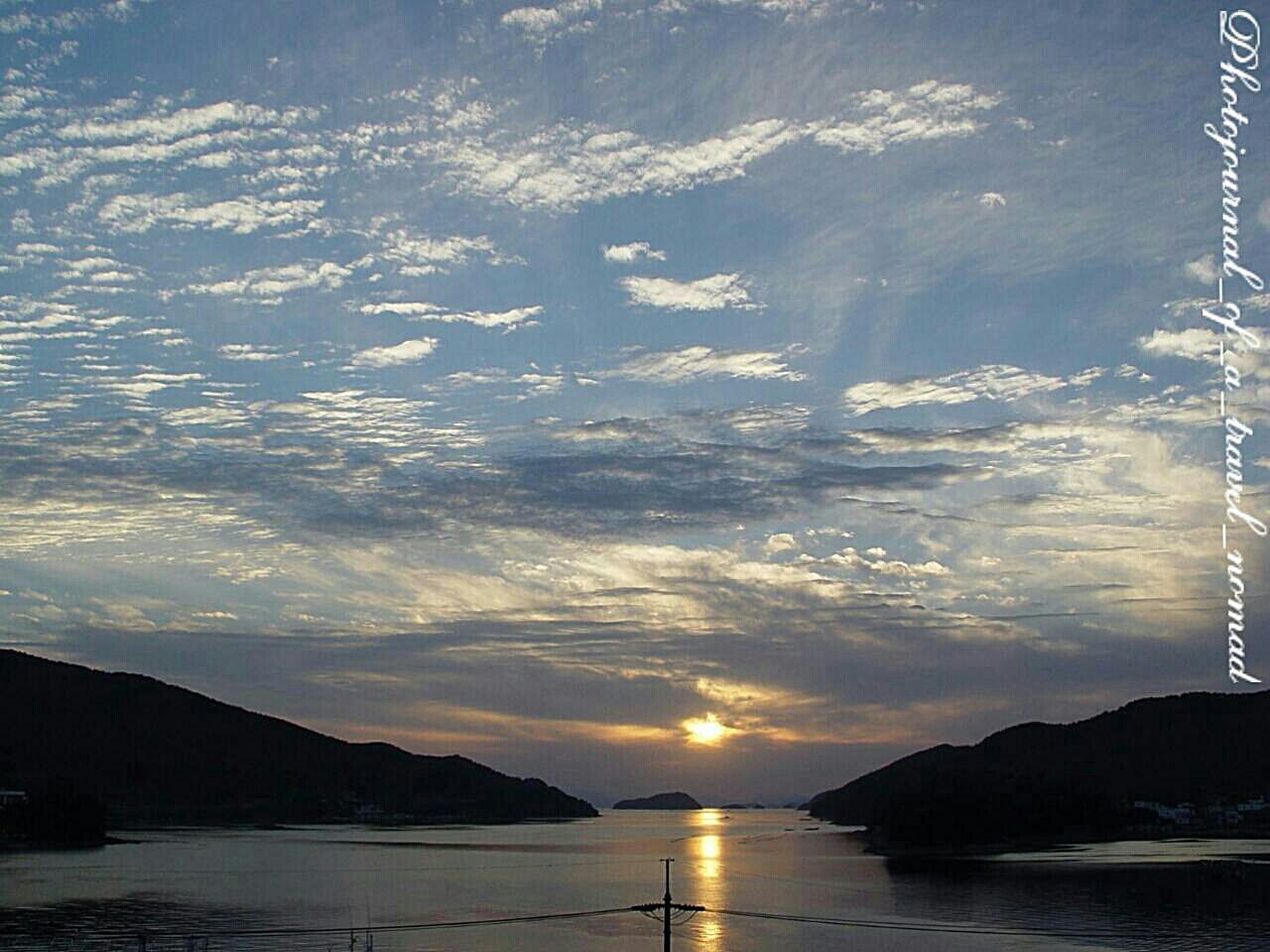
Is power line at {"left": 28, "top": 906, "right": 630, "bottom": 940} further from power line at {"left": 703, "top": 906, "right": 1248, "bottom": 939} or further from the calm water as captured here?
power line at {"left": 703, "top": 906, "right": 1248, "bottom": 939}

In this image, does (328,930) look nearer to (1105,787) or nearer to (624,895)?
(624,895)

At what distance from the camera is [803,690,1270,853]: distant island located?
11662 centimetres

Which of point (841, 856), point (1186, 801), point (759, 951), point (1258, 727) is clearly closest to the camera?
point (759, 951)

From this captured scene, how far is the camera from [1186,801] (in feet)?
511

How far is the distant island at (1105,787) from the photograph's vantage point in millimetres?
116625

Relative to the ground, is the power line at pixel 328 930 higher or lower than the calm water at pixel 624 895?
higher

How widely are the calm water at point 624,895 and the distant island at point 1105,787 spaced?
8.88m

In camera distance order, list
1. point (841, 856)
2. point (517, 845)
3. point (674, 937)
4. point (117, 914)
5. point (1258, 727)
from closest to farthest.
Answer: point (674, 937), point (117, 914), point (841, 856), point (517, 845), point (1258, 727)

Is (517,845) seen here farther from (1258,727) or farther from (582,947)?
(1258,727)

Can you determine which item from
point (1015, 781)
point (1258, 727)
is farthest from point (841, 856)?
point (1258, 727)

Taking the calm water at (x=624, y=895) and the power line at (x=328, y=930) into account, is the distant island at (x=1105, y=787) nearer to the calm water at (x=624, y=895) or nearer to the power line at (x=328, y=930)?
the calm water at (x=624, y=895)

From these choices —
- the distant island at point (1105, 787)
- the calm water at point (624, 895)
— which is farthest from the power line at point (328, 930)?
the distant island at point (1105, 787)

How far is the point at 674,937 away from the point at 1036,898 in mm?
24808

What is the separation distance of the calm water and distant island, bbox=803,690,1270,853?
8.88 metres
